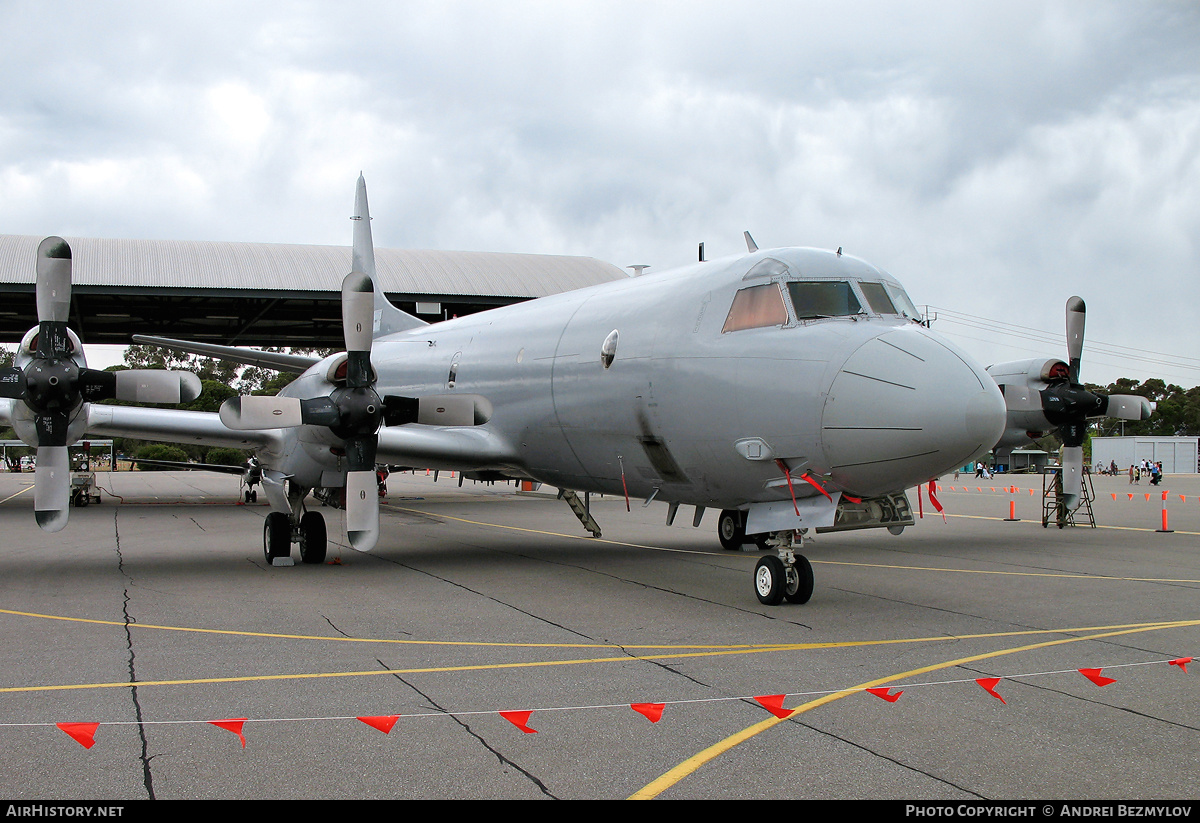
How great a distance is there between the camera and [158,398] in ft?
38.4

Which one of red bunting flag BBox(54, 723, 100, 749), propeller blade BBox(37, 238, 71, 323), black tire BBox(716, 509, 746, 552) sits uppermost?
propeller blade BBox(37, 238, 71, 323)

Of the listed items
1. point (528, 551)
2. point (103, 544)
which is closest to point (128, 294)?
point (103, 544)

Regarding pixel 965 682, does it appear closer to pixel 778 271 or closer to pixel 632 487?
pixel 778 271

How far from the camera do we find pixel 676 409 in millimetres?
10336

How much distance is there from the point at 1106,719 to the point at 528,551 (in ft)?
36.8

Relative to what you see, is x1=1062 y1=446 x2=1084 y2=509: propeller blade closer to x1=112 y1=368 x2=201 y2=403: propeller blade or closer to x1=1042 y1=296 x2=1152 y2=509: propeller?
x1=1042 y1=296 x2=1152 y2=509: propeller

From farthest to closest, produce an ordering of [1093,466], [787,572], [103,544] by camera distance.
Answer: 1. [1093,466]
2. [103,544]
3. [787,572]

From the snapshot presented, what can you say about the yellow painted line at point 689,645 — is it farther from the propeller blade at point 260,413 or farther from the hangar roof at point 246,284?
the hangar roof at point 246,284

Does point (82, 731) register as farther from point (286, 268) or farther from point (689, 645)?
point (286, 268)

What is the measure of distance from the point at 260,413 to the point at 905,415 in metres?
7.50

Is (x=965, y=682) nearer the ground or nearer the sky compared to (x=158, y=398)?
nearer the ground

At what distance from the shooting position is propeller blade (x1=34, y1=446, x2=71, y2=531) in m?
11.4

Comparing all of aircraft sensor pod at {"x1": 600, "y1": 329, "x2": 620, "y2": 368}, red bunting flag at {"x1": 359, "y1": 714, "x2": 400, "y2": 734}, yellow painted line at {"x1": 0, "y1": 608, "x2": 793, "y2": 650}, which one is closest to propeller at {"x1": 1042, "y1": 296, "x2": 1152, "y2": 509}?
aircraft sensor pod at {"x1": 600, "y1": 329, "x2": 620, "y2": 368}

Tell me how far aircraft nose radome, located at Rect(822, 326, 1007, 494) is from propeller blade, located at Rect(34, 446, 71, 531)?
29.4ft
